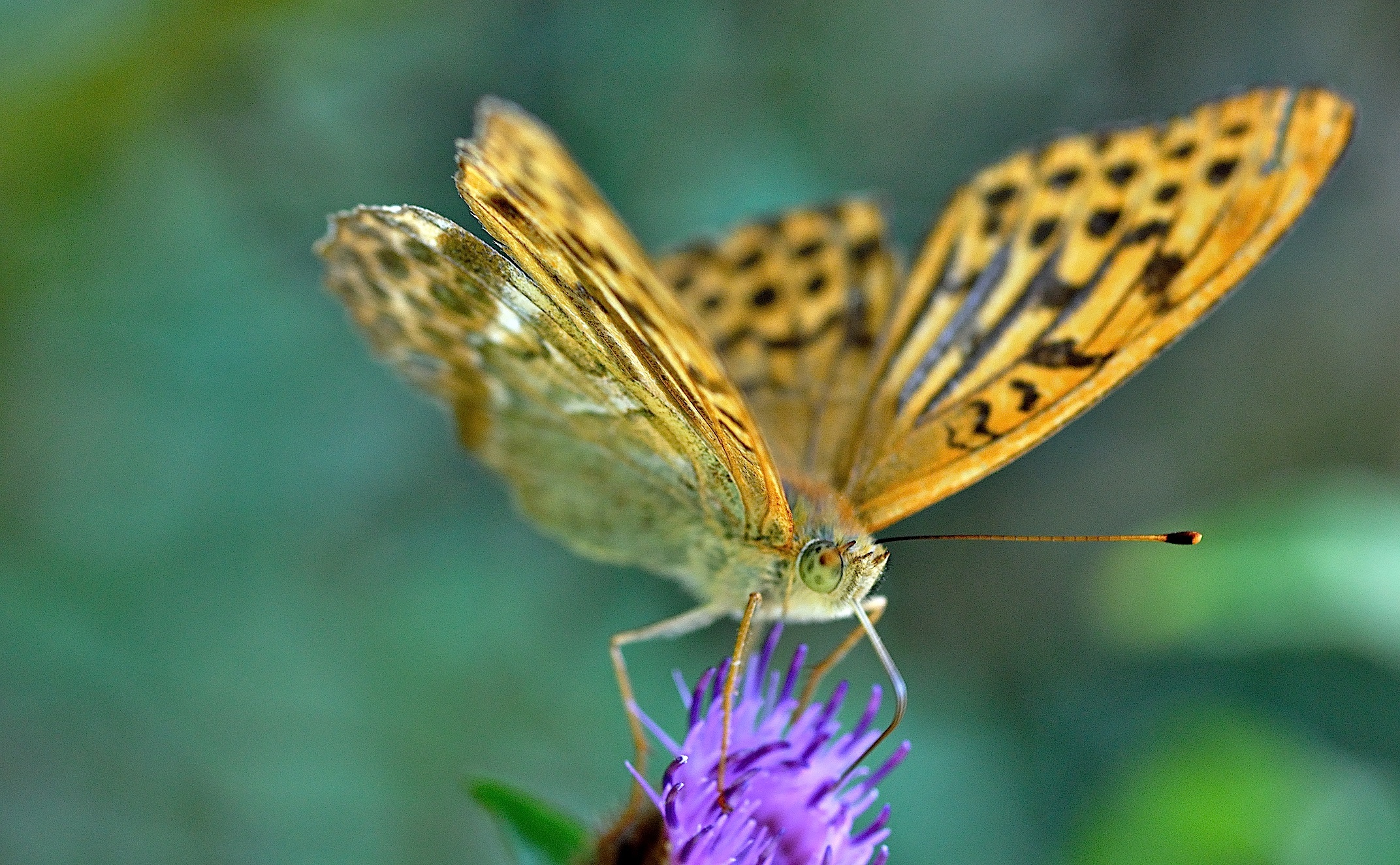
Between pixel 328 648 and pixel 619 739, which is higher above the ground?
pixel 328 648

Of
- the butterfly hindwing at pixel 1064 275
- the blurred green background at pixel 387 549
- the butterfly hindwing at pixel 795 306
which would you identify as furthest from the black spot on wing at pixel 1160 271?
the blurred green background at pixel 387 549

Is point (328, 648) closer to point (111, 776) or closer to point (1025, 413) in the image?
point (111, 776)

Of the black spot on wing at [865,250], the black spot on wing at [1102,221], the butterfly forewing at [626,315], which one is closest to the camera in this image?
the butterfly forewing at [626,315]

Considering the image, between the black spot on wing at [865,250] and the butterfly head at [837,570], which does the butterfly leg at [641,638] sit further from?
the black spot on wing at [865,250]

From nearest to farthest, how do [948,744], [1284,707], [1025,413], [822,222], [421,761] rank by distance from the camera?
[1025,413] < [822,222] < [421,761] < [948,744] < [1284,707]

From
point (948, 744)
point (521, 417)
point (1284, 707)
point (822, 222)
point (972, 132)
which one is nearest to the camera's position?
point (521, 417)

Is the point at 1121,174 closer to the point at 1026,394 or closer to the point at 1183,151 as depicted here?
the point at 1183,151

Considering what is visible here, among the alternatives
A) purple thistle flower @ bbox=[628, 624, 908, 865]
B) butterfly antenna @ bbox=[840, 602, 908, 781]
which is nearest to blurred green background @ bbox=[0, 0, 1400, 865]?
purple thistle flower @ bbox=[628, 624, 908, 865]

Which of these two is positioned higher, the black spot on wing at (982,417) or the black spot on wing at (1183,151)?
the black spot on wing at (1183,151)

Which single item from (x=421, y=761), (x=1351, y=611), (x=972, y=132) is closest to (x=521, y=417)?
(x=421, y=761)
